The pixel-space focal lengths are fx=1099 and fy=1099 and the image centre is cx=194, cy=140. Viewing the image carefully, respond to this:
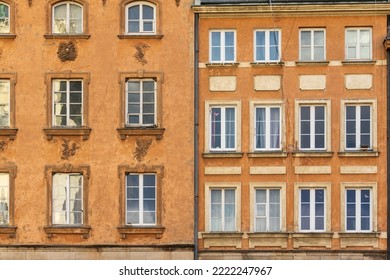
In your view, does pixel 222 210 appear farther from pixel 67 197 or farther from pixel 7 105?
pixel 7 105

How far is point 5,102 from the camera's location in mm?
35062

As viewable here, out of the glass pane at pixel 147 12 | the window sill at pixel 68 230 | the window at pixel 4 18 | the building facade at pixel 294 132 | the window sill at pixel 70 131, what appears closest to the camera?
the building facade at pixel 294 132

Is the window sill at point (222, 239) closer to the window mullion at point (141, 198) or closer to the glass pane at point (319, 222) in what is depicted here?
the window mullion at point (141, 198)

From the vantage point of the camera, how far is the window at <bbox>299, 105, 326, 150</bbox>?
34.8 meters

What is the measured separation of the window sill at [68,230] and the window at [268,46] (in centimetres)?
766

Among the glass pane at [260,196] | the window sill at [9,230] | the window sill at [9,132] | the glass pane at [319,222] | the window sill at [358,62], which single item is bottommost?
the window sill at [9,230]

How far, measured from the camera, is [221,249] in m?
34.6

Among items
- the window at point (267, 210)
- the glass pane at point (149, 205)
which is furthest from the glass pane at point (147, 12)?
the window at point (267, 210)

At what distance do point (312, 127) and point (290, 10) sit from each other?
3.77m

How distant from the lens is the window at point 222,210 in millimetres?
34781

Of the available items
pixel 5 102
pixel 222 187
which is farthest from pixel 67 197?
pixel 222 187
